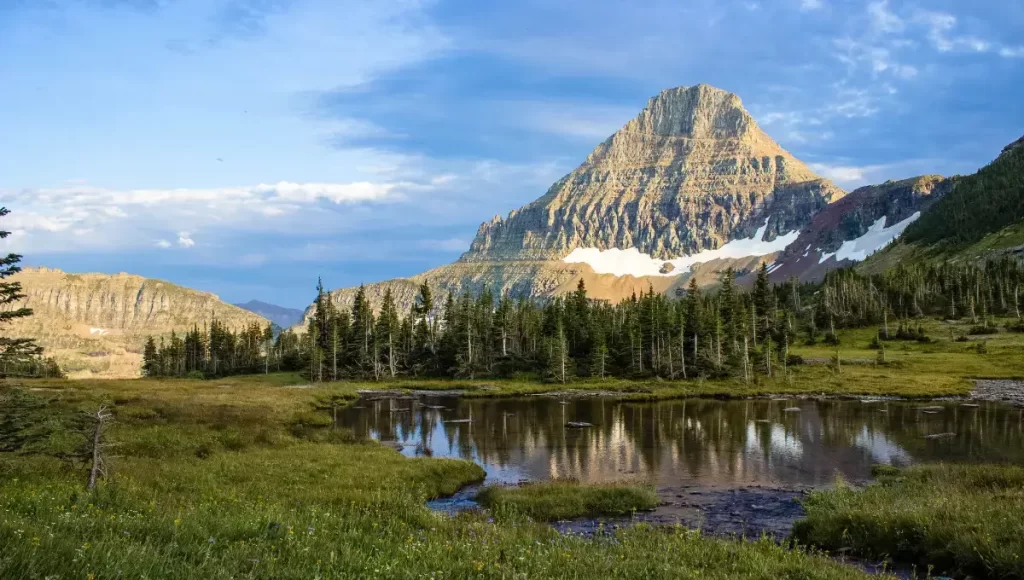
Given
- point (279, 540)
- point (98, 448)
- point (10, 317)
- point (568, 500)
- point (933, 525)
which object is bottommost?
point (568, 500)

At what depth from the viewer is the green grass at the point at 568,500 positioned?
26688 millimetres

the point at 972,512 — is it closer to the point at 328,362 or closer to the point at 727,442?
the point at 727,442

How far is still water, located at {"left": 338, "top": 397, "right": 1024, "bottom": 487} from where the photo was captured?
126ft

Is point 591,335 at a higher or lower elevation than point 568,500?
higher

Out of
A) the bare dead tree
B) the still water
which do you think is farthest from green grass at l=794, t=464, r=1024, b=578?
the bare dead tree

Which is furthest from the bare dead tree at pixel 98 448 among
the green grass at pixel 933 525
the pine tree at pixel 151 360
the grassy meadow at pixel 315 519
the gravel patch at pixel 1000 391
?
the pine tree at pixel 151 360

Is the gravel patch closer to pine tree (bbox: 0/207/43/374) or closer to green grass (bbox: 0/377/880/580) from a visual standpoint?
green grass (bbox: 0/377/880/580)

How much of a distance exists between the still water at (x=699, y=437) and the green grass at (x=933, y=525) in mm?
8823

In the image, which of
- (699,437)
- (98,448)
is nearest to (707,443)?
(699,437)

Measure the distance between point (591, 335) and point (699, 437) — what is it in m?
67.3

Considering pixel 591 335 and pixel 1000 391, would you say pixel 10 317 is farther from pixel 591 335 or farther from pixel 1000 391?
pixel 591 335

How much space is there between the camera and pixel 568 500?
2816 centimetres

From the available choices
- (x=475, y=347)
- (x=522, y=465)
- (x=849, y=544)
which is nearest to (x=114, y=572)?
(x=849, y=544)

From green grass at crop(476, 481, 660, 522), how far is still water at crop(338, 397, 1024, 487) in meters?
4.88
